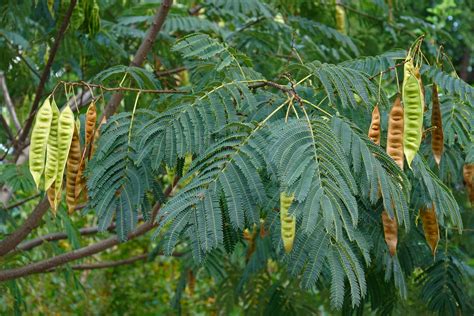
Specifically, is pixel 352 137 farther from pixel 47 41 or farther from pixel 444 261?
pixel 47 41

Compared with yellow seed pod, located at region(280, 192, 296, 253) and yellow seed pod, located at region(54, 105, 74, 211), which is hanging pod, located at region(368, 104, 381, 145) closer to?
yellow seed pod, located at region(280, 192, 296, 253)

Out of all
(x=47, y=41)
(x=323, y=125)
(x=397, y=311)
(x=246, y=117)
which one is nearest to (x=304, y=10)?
(x=47, y=41)

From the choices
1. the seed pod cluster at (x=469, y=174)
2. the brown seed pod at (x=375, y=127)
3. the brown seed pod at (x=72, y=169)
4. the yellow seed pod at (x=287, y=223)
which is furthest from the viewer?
the seed pod cluster at (x=469, y=174)

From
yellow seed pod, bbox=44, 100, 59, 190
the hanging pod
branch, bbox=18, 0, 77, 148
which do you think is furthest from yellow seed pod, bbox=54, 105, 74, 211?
branch, bbox=18, 0, 77, 148

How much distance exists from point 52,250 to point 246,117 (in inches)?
84.1

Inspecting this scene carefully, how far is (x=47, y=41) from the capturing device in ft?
15.9

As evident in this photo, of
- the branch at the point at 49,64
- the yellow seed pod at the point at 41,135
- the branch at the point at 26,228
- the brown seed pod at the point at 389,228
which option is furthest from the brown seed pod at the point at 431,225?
the branch at the point at 49,64

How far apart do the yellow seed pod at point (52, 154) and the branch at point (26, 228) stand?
111cm

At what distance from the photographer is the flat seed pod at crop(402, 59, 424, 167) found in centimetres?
241

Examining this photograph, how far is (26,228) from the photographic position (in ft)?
12.5

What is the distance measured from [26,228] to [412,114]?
2043 mm

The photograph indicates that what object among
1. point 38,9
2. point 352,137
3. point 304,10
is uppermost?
point 38,9

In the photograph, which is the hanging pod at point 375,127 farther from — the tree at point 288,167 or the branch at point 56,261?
the branch at point 56,261

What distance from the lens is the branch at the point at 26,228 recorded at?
12.3ft
